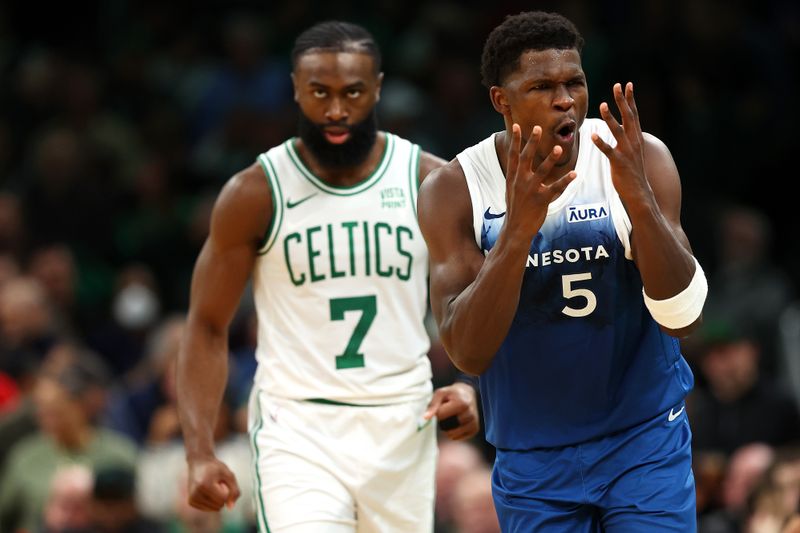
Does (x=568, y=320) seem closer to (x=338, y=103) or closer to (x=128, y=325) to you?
(x=338, y=103)

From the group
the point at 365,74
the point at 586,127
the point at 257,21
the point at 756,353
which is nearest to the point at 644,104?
the point at 756,353

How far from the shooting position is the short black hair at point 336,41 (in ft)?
21.6

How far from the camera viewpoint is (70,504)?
30.9 ft

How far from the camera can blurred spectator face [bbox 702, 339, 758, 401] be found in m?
9.77

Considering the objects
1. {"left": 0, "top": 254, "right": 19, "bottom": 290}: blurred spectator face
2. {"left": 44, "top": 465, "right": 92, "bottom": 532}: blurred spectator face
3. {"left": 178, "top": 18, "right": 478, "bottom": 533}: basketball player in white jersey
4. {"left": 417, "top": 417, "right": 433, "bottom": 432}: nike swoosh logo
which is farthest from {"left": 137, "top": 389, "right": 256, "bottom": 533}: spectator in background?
{"left": 417, "top": 417, "right": 433, "bottom": 432}: nike swoosh logo

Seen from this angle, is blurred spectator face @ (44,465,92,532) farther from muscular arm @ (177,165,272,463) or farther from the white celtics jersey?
the white celtics jersey

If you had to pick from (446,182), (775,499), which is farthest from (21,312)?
(446,182)

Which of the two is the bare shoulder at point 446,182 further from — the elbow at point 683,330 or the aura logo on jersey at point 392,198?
the aura logo on jersey at point 392,198

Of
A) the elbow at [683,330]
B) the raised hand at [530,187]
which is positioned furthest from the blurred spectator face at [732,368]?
the raised hand at [530,187]

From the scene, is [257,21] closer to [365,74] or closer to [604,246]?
[365,74]

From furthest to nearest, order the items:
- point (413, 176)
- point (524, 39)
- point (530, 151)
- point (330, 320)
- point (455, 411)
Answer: point (413, 176) → point (330, 320) → point (455, 411) → point (524, 39) → point (530, 151)

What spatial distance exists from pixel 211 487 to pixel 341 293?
38.5 inches

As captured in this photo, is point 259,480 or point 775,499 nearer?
point 259,480

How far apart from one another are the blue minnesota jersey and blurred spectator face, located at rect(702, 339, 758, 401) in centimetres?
454
